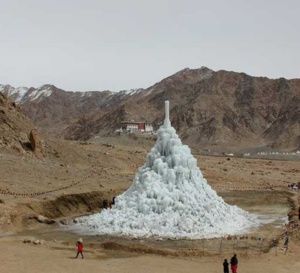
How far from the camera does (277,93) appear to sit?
148 m

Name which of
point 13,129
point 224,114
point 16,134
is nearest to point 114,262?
point 16,134

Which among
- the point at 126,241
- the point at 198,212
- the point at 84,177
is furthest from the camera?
the point at 84,177

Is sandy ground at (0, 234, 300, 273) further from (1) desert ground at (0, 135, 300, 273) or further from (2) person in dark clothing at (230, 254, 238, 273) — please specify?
(2) person in dark clothing at (230, 254, 238, 273)

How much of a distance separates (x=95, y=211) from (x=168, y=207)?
322 inches

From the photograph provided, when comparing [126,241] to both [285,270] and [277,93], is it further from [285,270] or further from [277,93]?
[277,93]

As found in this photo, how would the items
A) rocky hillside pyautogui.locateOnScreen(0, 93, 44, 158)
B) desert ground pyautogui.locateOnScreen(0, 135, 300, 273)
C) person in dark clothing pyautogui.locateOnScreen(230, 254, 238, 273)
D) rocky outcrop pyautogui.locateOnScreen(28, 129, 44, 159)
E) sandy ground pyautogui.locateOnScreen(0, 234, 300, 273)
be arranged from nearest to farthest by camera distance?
1. person in dark clothing pyautogui.locateOnScreen(230, 254, 238, 273)
2. sandy ground pyautogui.locateOnScreen(0, 234, 300, 273)
3. desert ground pyautogui.locateOnScreen(0, 135, 300, 273)
4. rocky hillside pyautogui.locateOnScreen(0, 93, 44, 158)
5. rocky outcrop pyautogui.locateOnScreen(28, 129, 44, 159)

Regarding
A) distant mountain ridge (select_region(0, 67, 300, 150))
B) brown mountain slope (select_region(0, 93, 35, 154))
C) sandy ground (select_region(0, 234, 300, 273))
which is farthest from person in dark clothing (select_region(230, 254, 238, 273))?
distant mountain ridge (select_region(0, 67, 300, 150))

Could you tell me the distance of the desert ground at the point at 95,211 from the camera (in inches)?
750

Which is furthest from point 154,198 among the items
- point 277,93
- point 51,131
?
point 51,131

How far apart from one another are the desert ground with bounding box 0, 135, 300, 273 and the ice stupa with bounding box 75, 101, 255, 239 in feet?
4.10

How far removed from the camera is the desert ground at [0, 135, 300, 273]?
19062 mm

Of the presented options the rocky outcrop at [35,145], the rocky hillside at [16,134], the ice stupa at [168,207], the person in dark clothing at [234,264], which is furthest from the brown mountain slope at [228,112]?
the person in dark clothing at [234,264]

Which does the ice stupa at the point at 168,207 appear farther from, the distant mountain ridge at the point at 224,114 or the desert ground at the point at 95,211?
the distant mountain ridge at the point at 224,114

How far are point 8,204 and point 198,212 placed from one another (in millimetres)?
10676
